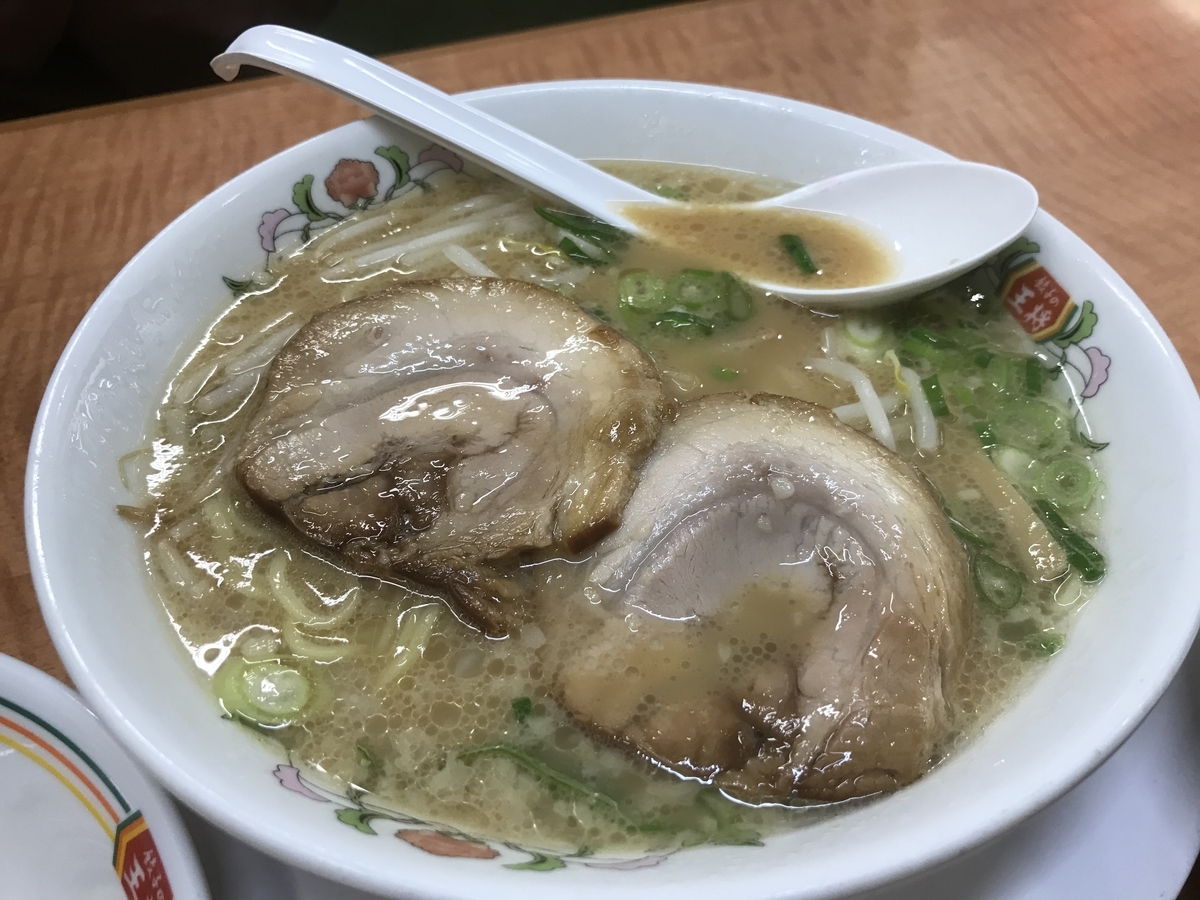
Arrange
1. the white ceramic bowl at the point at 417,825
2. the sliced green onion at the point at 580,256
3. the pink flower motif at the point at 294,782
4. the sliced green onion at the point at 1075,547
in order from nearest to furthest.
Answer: the white ceramic bowl at the point at 417,825
the pink flower motif at the point at 294,782
the sliced green onion at the point at 1075,547
the sliced green onion at the point at 580,256

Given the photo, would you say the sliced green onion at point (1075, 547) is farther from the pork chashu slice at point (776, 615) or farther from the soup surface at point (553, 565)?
the pork chashu slice at point (776, 615)

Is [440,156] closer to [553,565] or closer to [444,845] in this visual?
[553,565]

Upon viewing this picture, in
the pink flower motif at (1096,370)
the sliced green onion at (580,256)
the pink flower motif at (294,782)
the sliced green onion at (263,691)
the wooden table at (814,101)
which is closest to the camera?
the pink flower motif at (294,782)

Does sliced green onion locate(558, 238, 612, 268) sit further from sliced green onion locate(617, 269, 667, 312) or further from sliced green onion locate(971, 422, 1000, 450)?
sliced green onion locate(971, 422, 1000, 450)

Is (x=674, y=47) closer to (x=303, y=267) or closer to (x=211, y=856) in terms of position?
(x=303, y=267)

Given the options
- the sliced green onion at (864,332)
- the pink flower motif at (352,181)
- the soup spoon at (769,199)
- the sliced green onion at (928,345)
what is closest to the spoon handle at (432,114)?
the soup spoon at (769,199)

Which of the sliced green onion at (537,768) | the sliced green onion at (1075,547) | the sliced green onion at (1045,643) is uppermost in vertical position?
the sliced green onion at (1075,547)

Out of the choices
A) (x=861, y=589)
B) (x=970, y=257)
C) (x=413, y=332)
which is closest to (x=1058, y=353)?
(x=970, y=257)

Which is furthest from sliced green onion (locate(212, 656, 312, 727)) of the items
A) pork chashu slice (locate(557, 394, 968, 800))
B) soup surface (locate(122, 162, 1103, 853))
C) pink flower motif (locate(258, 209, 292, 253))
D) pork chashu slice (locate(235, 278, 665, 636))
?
pink flower motif (locate(258, 209, 292, 253))
